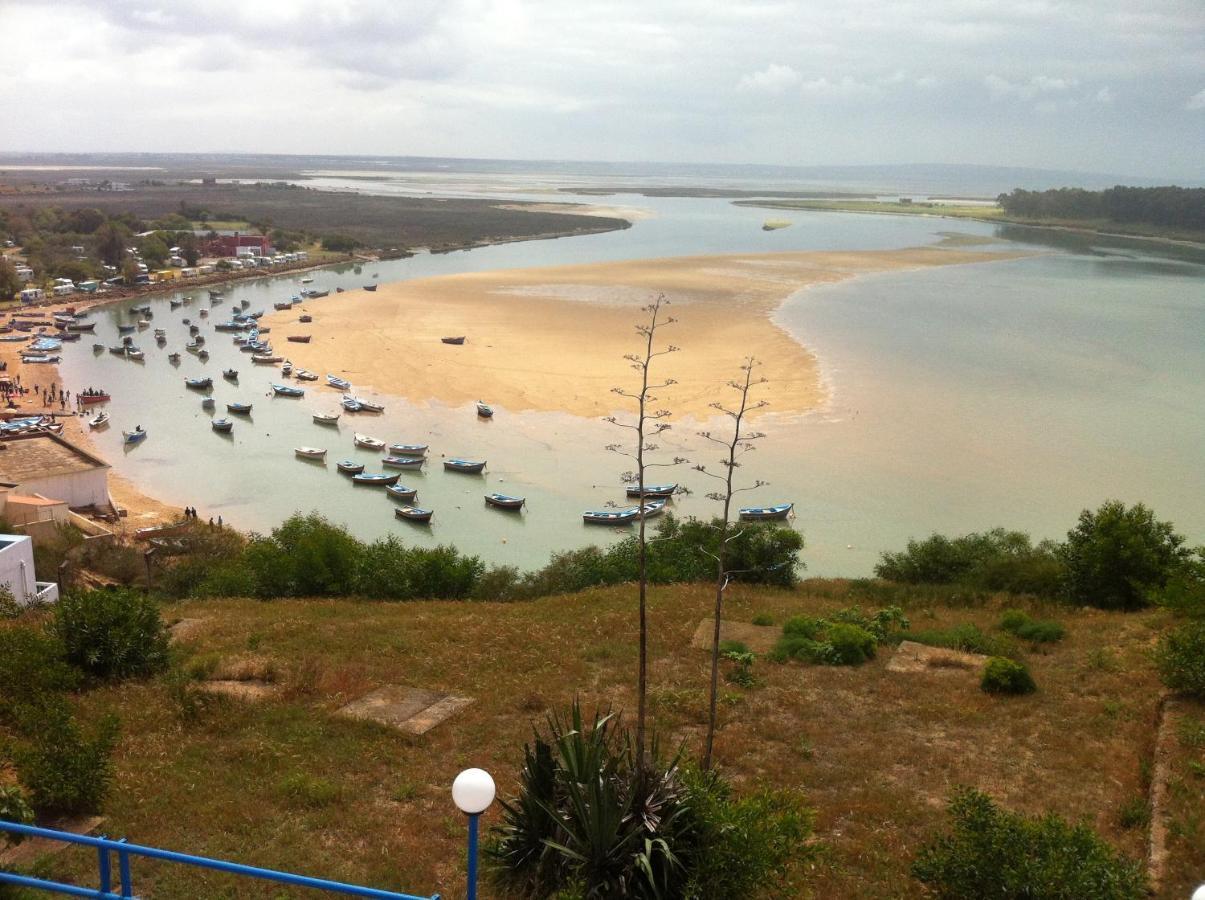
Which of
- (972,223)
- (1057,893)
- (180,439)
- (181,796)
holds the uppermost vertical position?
(972,223)

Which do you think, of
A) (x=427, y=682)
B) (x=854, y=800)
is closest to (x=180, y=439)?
(x=427, y=682)

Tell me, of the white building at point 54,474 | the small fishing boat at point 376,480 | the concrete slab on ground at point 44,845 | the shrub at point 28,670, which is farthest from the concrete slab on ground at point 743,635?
the white building at point 54,474

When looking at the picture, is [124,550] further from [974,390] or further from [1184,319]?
[1184,319]

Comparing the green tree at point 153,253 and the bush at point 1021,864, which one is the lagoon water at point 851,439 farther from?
the green tree at point 153,253

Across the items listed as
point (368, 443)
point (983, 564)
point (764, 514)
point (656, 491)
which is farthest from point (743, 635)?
point (368, 443)

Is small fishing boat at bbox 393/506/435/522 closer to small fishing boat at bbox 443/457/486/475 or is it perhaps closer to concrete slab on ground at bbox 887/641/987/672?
small fishing boat at bbox 443/457/486/475

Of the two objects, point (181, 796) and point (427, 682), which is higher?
point (181, 796)

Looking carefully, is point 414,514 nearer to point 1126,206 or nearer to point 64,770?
point 64,770
